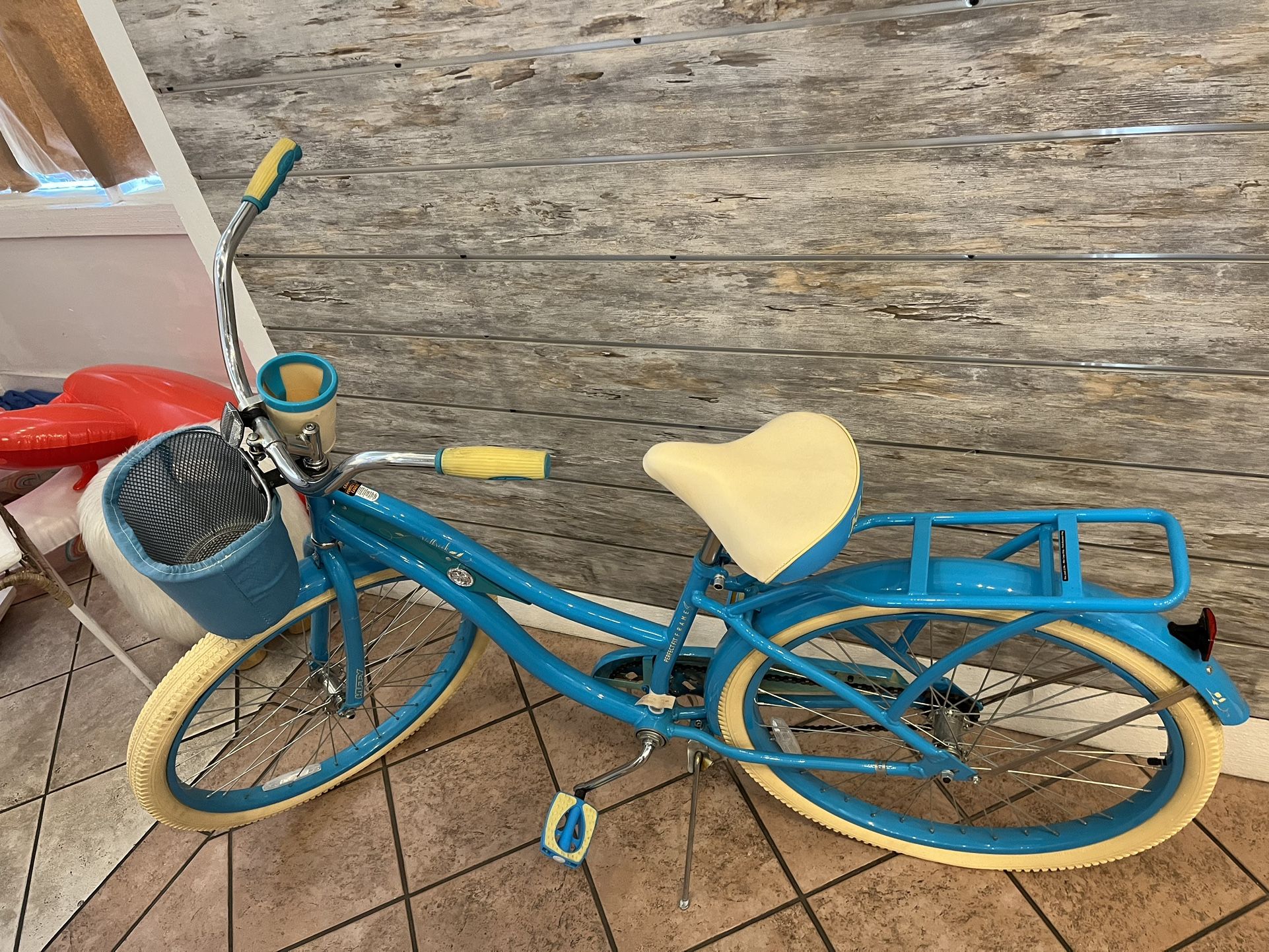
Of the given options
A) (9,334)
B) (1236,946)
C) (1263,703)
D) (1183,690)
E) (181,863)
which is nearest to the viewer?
(1183,690)

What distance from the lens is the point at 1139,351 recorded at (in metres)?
1.11

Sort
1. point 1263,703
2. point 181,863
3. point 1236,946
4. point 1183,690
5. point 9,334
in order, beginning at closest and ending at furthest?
point 1183,690 < point 1236,946 < point 1263,703 < point 181,863 < point 9,334

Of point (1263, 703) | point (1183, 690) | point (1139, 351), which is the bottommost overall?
point (1263, 703)

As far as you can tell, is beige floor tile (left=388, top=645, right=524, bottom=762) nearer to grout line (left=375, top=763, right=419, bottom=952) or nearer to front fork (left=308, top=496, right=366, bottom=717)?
grout line (left=375, top=763, right=419, bottom=952)

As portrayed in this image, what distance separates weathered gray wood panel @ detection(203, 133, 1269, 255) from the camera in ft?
3.18

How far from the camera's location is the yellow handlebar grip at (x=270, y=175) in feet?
3.33

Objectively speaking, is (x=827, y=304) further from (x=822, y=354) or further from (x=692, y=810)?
(x=692, y=810)

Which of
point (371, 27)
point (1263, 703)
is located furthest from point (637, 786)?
point (371, 27)

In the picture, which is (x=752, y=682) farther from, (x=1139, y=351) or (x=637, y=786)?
(x=1139, y=351)

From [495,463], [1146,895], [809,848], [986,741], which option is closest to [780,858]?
[809,848]

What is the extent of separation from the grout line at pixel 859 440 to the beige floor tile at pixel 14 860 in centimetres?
117

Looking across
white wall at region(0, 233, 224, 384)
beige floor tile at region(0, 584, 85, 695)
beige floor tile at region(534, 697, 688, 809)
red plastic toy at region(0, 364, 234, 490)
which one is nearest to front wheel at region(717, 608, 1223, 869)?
beige floor tile at region(534, 697, 688, 809)

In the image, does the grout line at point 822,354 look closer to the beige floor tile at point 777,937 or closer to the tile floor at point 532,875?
the tile floor at point 532,875

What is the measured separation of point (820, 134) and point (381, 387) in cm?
104
